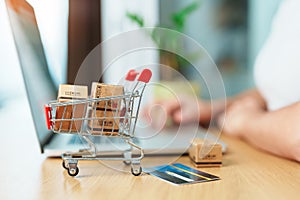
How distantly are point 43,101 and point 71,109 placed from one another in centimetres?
19

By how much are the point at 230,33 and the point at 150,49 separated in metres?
1.70

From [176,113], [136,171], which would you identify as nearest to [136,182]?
[136,171]

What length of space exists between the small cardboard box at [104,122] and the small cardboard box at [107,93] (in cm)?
1

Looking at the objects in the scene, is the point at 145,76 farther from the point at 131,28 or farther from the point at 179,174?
the point at 131,28

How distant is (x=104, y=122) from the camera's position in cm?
72

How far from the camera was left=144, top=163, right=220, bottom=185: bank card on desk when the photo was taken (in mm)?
686

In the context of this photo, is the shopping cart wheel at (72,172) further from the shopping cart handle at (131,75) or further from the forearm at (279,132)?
the forearm at (279,132)

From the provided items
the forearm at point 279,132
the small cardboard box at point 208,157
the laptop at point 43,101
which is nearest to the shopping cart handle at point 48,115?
the laptop at point 43,101

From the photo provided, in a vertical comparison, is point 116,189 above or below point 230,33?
below

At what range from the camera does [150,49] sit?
77cm

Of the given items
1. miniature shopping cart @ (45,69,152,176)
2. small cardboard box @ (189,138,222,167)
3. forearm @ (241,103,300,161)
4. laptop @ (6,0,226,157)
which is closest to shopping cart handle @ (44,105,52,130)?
miniature shopping cart @ (45,69,152,176)

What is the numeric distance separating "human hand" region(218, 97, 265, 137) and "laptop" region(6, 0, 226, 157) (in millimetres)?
169

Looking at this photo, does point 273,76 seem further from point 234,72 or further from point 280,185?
point 234,72

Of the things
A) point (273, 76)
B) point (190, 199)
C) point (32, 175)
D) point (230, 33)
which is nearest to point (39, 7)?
point (32, 175)
